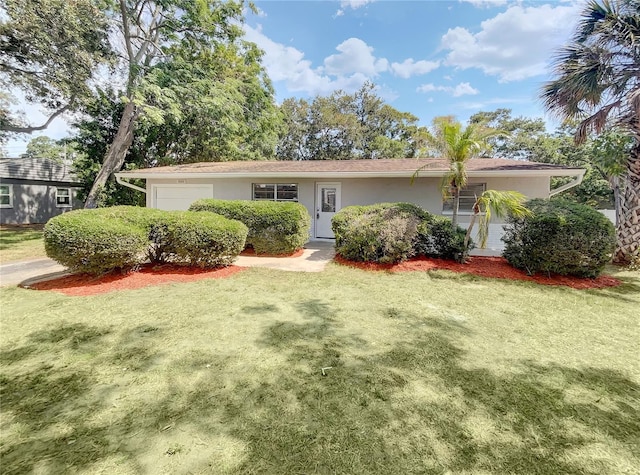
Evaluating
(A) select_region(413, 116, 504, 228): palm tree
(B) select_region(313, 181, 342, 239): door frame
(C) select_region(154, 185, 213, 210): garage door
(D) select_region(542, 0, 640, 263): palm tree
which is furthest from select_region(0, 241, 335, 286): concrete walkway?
(D) select_region(542, 0, 640, 263): palm tree

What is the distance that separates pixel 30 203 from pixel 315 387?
25328 mm

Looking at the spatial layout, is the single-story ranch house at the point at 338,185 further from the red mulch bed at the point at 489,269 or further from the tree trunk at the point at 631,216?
the red mulch bed at the point at 489,269

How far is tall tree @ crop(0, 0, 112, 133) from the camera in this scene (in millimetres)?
10070

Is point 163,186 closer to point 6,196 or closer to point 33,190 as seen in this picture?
point 6,196

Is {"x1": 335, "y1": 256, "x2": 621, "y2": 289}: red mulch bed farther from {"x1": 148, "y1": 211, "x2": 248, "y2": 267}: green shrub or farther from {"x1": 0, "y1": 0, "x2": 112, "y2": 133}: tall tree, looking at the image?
{"x1": 0, "y1": 0, "x2": 112, "y2": 133}: tall tree

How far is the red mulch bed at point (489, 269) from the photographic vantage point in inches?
263

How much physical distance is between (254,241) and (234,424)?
280 inches

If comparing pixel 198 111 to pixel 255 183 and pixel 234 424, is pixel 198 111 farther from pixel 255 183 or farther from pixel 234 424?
pixel 234 424

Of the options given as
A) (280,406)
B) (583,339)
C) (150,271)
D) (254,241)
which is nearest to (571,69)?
(583,339)

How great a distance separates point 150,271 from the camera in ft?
22.8

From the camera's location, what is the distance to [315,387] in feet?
9.24

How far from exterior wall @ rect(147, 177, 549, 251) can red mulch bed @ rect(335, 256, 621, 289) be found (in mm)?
2502

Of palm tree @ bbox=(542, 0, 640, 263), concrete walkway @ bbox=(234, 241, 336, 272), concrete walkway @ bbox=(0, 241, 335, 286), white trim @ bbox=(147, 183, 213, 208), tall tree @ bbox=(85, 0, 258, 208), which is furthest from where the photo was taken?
tall tree @ bbox=(85, 0, 258, 208)

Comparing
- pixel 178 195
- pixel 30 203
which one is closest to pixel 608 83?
pixel 178 195
